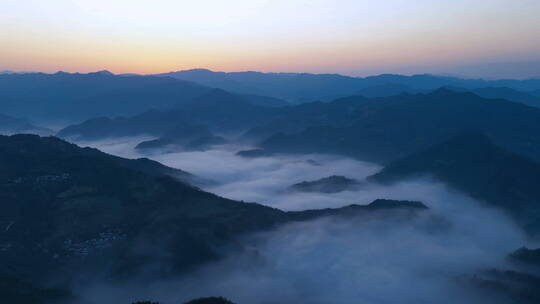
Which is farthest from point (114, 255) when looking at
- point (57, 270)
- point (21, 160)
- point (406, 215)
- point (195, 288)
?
point (406, 215)

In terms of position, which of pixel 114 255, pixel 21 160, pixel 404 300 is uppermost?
pixel 21 160

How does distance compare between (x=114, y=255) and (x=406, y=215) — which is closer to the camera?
(x=114, y=255)

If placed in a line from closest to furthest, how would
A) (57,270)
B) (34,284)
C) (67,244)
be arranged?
(34,284) → (57,270) → (67,244)

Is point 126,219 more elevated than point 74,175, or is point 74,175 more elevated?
point 74,175

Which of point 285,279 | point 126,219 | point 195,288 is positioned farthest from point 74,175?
point 285,279

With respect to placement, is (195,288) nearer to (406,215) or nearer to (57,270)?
(57,270)

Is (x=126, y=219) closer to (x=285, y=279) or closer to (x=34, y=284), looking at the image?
(x=34, y=284)

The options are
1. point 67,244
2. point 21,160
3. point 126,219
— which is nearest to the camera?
point 67,244
